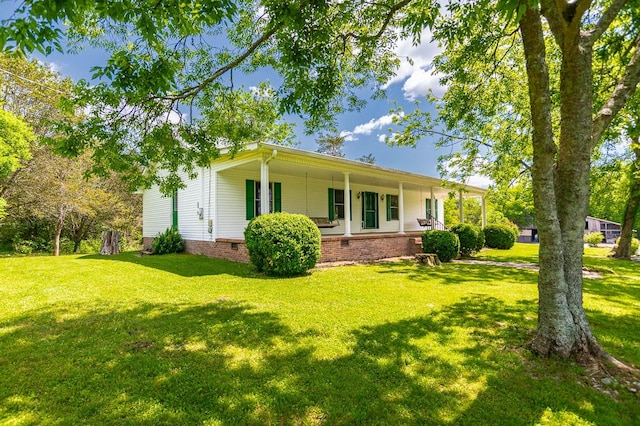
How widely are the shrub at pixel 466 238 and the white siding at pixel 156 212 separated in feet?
39.3

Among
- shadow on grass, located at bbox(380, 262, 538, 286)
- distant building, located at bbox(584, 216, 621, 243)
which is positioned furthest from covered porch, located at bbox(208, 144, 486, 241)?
distant building, located at bbox(584, 216, 621, 243)

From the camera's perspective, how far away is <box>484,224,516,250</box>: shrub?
16987 millimetres

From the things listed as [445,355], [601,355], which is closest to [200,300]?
[445,355]

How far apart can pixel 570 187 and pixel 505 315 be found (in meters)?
2.38

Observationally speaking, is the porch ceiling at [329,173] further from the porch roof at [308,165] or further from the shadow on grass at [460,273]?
the shadow on grass at [460,273]

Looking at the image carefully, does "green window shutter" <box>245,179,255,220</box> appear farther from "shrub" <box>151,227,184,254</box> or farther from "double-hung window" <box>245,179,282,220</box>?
"shrub" <box>151,227,184,254</box>

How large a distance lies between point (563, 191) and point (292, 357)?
11.1ft

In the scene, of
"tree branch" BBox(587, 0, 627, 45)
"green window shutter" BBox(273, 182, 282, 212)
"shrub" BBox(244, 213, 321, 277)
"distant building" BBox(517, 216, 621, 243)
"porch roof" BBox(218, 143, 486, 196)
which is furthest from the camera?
"distant building" BBox(517, 216, 621, 243)

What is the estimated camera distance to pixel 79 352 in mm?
3428

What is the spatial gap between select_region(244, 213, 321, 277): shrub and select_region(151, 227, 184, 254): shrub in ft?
18.1

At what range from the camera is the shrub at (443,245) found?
11508 mm

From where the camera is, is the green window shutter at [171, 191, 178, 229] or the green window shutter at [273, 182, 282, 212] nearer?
the green window shutter at [273, 182, 282, 212]

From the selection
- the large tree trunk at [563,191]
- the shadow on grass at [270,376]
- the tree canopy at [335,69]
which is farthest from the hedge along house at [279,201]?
the large tree trunk at [563,191]

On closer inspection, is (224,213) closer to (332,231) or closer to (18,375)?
(332,231)
